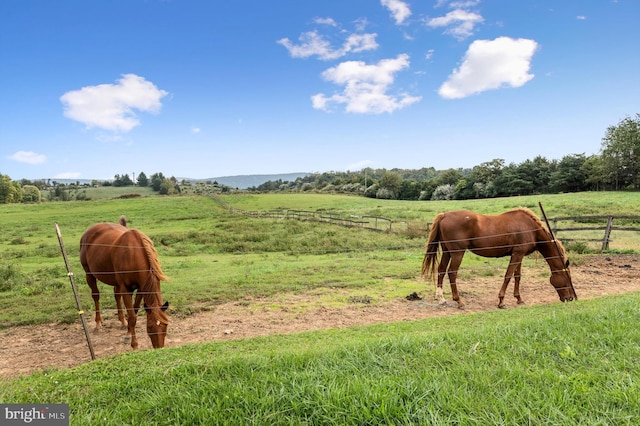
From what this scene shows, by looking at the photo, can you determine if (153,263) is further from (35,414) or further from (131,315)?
(35,414)

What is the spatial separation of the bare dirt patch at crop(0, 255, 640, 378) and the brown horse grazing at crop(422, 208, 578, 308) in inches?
31.0

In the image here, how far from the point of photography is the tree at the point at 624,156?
1684 inches

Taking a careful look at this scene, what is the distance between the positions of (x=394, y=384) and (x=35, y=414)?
2.64 m

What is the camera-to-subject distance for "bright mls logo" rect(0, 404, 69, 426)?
7.32 ft

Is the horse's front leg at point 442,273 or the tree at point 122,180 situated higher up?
the tree at point 122,180

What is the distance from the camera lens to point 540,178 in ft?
178

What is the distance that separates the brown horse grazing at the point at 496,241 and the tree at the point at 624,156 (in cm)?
4989

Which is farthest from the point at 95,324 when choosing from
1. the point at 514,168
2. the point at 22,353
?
the point at 514,168

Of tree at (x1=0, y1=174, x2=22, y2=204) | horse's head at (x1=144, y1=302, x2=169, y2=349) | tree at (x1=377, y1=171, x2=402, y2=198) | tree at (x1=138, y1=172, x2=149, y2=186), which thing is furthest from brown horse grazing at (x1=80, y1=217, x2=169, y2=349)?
tree at (x1=138, y1=172, x2=149, y2=186)

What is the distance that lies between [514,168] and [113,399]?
66.1m

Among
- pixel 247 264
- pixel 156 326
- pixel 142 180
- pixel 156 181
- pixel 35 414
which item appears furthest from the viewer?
pixel 142 180

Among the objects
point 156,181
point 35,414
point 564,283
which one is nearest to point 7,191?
point 156,181

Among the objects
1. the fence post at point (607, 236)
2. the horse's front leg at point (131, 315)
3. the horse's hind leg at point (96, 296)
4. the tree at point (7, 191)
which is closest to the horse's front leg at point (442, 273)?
the horse's front leg at point (131, 315)

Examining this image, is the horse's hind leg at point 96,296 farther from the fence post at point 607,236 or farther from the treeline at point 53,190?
the treeline at point 53,190
